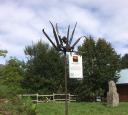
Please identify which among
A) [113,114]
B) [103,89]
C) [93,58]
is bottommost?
[113,114]

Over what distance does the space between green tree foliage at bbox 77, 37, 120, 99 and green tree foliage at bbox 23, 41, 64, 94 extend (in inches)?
164

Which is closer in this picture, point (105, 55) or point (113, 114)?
point (113, 114)

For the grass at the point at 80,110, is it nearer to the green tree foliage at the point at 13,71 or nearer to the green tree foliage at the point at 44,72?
the green tree foliage at the point at 13,71

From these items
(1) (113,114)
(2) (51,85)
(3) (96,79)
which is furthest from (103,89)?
(1) (113,114)

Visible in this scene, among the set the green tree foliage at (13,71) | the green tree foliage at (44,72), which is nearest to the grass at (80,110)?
the green tree foliage at (13,71)

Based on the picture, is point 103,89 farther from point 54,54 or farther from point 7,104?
point 7,104

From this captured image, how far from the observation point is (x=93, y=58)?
48750mm

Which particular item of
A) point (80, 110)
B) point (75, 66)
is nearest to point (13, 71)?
point (80, 110)

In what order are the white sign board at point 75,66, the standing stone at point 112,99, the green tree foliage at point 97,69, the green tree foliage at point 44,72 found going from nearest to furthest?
the white sign board at point 75,66 < the standing stone at point 112,99 < the green tree foliage at point 97,69 < the green tree foliage at point 44,72

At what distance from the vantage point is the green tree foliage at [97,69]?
4708cm

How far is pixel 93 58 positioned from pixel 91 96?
15.1 feet

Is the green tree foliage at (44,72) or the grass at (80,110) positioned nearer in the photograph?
the grass at (80,110)

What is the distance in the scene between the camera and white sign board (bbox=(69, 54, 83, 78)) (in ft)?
38.7

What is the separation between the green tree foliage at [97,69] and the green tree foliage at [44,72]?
164 inches
